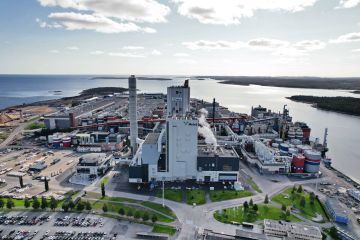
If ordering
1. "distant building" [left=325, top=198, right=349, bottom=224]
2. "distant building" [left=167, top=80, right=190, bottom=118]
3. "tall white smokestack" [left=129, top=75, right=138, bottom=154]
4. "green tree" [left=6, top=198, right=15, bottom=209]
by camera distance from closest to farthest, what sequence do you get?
"distant building" [left=325, top=198, right=349, bottom=224]
"green tree" [left=6, top=198, right=15, bottom=209]
"tall white smokestack" [left=129, top=75, right=138, bottom=154]
"distant building" [left=167, top=80, right=190, bottom=118]

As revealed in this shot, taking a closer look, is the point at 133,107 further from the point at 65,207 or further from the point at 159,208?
the point at 65,207

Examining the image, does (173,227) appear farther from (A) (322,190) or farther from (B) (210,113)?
(B) (210,113)

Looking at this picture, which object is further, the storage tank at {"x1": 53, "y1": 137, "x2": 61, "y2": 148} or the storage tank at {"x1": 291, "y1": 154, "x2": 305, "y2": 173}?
the storage tank at {"x1": 53, "y1": 137, "x2": 61, "y2": 148}

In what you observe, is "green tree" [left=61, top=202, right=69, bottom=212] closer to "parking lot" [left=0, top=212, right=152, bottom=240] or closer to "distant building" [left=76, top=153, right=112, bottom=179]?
"parking lot" [left=0, top=212, right=152, bottom=240]

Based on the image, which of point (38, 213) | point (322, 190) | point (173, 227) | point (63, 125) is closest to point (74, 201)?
point (38, 213)

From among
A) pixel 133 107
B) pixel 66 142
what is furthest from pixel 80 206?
pixel 66 142

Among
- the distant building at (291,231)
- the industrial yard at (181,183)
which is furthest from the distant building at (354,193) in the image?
the distant building at (291,231)

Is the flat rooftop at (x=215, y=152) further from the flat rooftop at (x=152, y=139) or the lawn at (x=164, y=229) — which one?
the lawn at (x=164, y=229)

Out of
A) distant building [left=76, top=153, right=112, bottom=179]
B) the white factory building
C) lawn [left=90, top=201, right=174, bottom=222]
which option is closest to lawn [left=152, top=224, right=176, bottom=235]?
lawn [left=90, top=201, right=174, bottom=222]
